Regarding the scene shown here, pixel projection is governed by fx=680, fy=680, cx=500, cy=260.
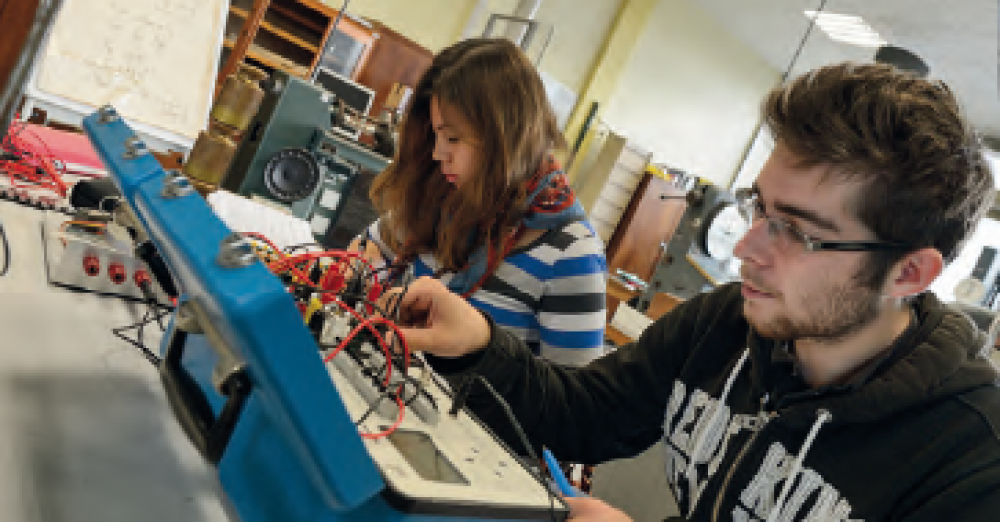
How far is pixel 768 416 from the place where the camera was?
999 millimetres

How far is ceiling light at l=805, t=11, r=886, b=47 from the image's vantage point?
5.44m

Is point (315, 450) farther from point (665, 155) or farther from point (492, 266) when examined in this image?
point (665, 155)

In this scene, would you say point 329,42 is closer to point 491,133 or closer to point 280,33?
point 280,33

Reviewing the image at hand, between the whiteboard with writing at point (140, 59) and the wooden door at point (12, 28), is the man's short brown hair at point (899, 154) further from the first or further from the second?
the whiteboard with writing at point (140, 59)

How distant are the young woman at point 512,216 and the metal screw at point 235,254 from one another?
973mm

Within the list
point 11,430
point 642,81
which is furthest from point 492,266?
point 642,81

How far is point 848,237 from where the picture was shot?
94 cm

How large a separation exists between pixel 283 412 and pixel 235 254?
4.4 inches

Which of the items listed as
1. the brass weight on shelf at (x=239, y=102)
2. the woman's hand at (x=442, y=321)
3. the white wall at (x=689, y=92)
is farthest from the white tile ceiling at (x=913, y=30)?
the woman's hand at (x=442, y=321)

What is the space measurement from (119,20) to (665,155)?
6009 mm

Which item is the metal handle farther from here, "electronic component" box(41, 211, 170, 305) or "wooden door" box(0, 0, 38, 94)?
"electronic component" box(41, 211, 170, 305)

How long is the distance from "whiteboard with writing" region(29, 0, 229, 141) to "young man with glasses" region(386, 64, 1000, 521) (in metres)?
1.52

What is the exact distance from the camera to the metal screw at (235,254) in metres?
0.45

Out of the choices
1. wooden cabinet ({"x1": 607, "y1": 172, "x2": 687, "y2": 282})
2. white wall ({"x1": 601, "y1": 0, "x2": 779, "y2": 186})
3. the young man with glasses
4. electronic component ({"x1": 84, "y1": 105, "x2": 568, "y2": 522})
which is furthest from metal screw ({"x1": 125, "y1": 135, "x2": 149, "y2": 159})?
white wall ({"x1": 601, "y1": 0, "x2": 779, "y2": 186})
